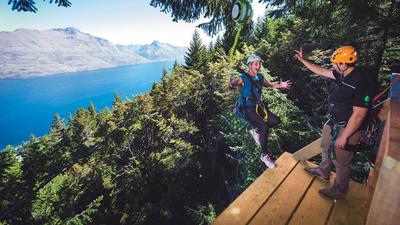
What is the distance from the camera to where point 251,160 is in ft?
48.5

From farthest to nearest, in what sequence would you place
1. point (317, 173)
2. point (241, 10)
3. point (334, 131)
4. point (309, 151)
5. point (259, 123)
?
point (259, 123) < point (309, 151) < point (317, 173) < point (241, 10) < point (334, 131)

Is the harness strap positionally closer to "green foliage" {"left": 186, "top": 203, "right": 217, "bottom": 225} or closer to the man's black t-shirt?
the man's black t-shirt

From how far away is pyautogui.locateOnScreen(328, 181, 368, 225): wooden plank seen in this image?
2.99m

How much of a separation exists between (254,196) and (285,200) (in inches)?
17.8

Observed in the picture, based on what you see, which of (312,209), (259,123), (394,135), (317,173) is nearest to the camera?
(394,135)

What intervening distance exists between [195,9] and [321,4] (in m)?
2.96

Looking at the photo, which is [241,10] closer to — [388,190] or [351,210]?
[388,190]

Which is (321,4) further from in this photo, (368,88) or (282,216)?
(282,216)

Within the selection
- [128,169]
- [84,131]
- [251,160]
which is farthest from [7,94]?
[251,160]

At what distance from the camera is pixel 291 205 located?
3227mm

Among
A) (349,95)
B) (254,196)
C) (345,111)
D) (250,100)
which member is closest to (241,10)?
(250,100)

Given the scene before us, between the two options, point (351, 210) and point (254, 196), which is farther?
point (254, 196)

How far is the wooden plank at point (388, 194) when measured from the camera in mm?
1286

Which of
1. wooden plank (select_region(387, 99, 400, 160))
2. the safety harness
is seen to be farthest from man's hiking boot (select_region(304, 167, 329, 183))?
wooden plank (select_region(387, 99, 400, 160))
